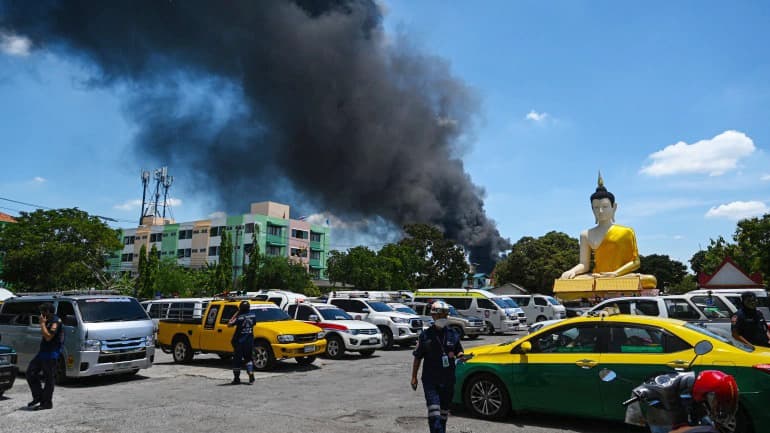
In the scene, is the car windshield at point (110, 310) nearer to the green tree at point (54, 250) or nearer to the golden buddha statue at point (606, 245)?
the golden buddha statue at point (606, 245)

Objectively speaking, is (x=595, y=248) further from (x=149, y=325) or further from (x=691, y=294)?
(x=149, y=325)

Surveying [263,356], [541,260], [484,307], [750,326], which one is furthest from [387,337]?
[541,260]

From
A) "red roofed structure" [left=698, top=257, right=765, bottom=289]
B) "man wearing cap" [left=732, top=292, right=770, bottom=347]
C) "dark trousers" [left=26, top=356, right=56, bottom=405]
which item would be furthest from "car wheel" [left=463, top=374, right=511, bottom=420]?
"red roofed structure" [left=698, top=257, right=765, bottom=289]

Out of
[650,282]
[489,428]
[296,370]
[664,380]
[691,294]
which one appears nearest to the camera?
[664,380]

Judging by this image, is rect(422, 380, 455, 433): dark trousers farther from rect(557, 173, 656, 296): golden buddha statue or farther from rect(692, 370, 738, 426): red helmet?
rect(557, 173, 656, 296): golden buddha statue

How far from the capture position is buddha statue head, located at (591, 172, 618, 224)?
33750 millimetres

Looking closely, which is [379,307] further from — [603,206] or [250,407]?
[603,206]

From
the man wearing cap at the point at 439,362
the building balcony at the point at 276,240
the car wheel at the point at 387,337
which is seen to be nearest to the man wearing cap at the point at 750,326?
the man wearing cap at the point at 439,362

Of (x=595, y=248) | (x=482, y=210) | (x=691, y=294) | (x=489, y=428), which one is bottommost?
(x=489, y=428)

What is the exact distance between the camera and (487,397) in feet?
25.8

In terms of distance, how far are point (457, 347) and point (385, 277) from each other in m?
53.0

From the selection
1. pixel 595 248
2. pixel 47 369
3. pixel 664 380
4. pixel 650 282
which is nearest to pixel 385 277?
pixel 595 248

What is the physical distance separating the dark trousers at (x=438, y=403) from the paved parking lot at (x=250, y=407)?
1.34 m

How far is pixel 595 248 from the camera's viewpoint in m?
33.8
